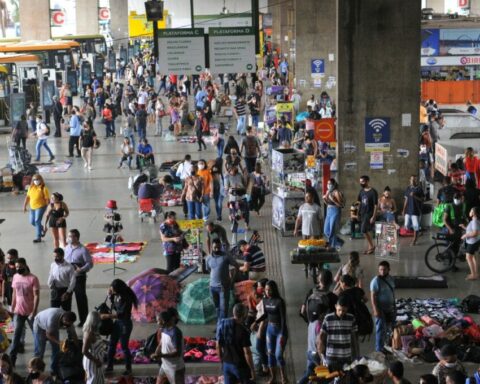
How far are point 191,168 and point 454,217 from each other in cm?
703

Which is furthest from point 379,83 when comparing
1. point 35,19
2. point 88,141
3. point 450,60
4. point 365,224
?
point 35,19

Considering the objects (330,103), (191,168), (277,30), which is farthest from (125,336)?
(277,30)

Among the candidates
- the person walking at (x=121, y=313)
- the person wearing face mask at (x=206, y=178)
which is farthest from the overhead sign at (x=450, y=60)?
the person walking at (x=121, y=313)

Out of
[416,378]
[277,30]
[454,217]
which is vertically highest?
[277,30]

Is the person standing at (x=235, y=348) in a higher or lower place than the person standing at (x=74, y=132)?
lower

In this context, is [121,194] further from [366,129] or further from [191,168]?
[366,129]

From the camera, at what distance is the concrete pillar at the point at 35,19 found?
53.2 metres

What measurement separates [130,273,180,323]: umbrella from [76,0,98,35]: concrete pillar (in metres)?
68.2

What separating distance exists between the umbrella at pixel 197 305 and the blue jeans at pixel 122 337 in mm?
2239

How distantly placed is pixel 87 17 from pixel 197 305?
69.0 metres

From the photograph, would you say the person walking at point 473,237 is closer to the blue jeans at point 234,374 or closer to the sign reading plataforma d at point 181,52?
the blue jeans at point 234,374

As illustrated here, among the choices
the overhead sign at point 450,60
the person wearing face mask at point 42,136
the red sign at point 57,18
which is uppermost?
the red sign at point 57,18

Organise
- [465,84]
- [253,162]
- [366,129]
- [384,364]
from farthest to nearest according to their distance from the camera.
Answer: [465,84]
[253,162]
[366,129]
[384,364]

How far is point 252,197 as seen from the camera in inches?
934
